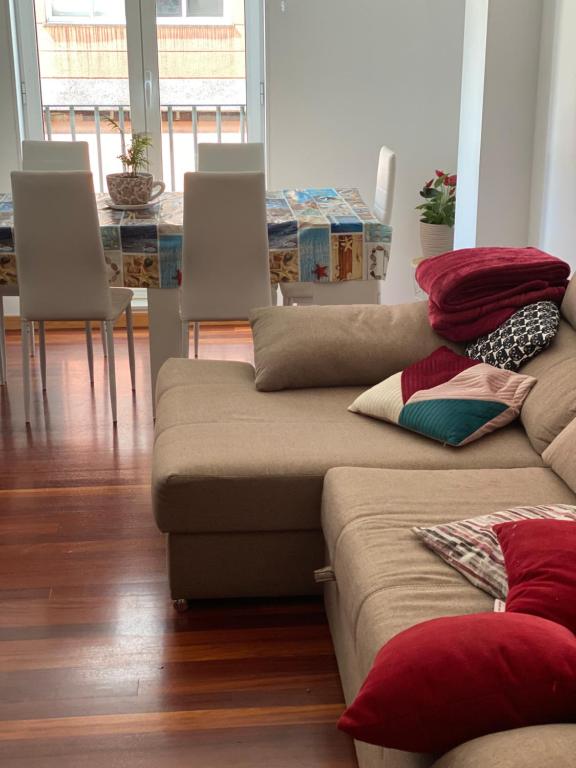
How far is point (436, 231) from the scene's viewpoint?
5180 millimetres

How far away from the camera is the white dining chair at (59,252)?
3621 mm

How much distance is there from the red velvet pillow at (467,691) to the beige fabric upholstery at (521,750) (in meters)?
0.02

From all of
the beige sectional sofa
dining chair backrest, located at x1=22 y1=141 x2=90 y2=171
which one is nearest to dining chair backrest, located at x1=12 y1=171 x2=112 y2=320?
dining chair backrest, located at x1=22 y1=141 x2=90 y2=171

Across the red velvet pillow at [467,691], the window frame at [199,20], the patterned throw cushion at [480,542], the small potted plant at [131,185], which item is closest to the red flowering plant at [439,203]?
the window frame at [199,20]

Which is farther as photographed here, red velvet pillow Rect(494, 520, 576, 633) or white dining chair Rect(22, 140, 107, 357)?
white dining chair Rect(22, 140, 107, 357)

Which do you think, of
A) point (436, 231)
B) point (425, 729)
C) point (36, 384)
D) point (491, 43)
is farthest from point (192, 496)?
point (436, 231)

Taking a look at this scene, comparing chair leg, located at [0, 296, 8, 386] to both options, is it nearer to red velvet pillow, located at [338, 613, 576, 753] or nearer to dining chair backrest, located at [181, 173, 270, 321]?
dining chair backrest, located at [181, 173, 270, 321]

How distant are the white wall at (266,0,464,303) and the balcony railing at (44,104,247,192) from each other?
34cm

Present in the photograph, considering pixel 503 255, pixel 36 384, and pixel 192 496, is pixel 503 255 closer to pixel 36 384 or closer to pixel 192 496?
pixel 192 496

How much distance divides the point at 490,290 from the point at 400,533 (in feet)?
3.77

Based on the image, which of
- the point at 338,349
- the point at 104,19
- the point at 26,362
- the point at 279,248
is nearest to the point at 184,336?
the point at 279,248

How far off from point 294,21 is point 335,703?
4056 millimetres

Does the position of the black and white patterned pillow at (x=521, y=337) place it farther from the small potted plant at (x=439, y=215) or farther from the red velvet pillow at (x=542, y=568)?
the small potted plant at (x=439, y=215)

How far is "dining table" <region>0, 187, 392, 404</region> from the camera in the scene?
379cm
